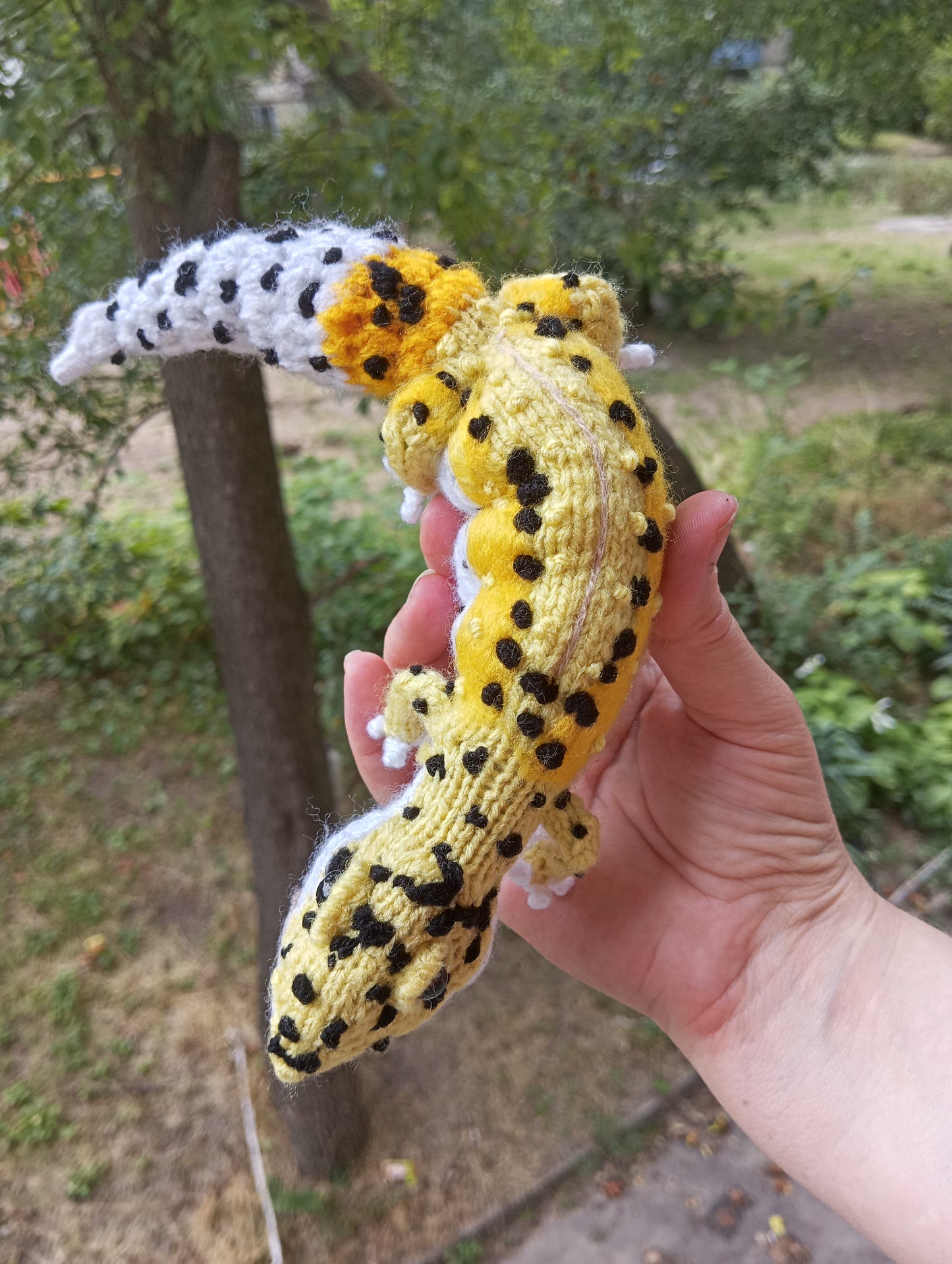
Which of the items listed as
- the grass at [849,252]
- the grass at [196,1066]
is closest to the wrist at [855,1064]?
the grass at [196,1066]

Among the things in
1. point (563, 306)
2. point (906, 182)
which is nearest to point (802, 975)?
point (563, 306)

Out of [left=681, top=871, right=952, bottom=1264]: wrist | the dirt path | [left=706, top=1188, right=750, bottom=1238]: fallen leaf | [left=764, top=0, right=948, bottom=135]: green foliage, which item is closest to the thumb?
[left=681, top=871, right=952, bottom=1264]: wrist

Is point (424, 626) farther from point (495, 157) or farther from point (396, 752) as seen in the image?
point (495, 157)

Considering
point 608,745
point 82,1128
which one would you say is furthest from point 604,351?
point 82,1128

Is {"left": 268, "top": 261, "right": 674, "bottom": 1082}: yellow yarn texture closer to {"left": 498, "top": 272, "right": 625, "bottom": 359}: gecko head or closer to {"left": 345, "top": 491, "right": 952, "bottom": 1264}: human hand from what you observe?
{"left": 498, "top": 272, "right": 625, "bottom": 359}: gecko head

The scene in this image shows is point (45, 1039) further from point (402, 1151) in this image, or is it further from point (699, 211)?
point (699, 211)

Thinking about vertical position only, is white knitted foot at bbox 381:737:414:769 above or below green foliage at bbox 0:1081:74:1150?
above
